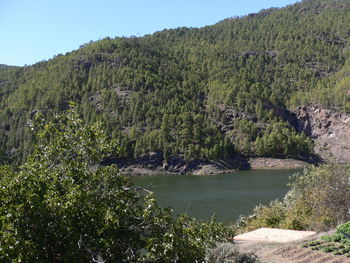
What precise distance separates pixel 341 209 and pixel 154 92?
128m

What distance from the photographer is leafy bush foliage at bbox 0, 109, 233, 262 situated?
6918 mm

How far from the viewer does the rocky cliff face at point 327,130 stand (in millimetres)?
124125

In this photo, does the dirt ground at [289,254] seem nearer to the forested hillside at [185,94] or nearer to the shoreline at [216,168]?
the shoreline at [216,168]

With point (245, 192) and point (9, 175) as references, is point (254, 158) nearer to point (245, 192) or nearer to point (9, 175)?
point (245, 192)

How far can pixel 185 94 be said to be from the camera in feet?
509

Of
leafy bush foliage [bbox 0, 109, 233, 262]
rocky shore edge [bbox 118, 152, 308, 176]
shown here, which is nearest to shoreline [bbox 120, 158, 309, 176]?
rocky shore edge [bbox 118, 152, 308, 176]

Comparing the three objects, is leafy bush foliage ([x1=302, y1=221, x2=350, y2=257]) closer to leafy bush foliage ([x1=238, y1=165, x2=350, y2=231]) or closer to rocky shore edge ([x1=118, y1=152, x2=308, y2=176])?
leafy bush foliage ([x1=238, y1=165, x2=350, y2=231])

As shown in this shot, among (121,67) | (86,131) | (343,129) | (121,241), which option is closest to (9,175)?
(86,131)

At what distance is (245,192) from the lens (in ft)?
200

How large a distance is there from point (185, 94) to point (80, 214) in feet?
488

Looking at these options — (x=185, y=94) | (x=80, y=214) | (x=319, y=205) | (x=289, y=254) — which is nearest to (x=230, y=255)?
(x=289, y=254)

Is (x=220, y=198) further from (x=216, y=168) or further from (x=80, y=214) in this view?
(x=216, y=168)

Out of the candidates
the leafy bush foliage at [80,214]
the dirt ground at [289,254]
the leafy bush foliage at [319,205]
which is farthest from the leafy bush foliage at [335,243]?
the leafy bush foliage at [80,214]

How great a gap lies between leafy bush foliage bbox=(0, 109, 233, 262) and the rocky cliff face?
118995 mm
